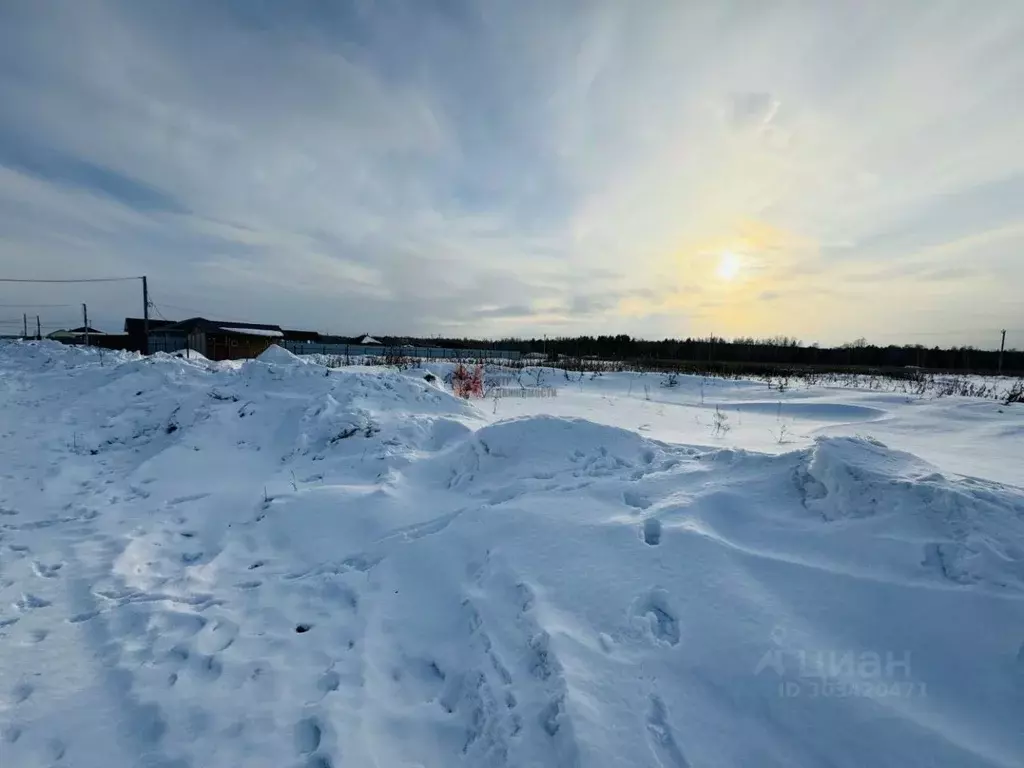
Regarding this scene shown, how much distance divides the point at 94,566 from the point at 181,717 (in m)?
2.52

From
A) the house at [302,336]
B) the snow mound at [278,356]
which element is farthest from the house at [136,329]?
the snow mound at [278,356]

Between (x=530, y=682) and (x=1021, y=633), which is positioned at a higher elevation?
(x=1021, y=633)

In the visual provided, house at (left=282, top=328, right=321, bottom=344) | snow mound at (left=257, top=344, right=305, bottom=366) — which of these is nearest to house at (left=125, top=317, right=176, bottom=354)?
house at (left=282, top=328, right=321, bottom=344)

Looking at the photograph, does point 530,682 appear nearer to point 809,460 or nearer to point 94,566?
point 809,460

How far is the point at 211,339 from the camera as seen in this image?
3291cm

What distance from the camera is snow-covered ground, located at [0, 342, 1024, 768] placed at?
2428mm

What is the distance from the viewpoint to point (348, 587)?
4.00 metres

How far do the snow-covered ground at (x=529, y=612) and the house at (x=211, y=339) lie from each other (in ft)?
100

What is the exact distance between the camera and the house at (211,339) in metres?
33.1

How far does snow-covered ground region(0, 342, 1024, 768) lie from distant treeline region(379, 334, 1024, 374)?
1599 inches

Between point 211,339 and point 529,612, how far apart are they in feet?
121

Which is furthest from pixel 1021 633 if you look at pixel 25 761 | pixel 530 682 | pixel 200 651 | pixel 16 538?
pixel 16 538

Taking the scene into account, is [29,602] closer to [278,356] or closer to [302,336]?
[278,356]

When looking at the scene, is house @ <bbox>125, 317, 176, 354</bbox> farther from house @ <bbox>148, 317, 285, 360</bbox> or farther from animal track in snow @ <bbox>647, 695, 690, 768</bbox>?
animal track in snow @ <bbox>647, 695, 690, 768</bbox>
